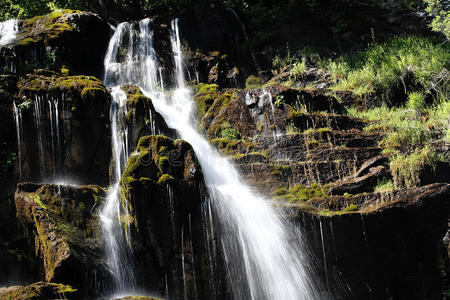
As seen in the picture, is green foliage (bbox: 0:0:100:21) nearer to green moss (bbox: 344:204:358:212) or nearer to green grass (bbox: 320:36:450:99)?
green grass (bbox: 320:36:450:99)

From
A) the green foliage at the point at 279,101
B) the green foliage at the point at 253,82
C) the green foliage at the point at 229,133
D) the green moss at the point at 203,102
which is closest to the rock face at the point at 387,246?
the green foliage at the point at 229,133

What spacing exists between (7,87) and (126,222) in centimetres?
450

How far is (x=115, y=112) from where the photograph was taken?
8.48 metres

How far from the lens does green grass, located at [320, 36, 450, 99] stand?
10.3 meters

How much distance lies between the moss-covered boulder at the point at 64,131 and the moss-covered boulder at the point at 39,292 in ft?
10.7

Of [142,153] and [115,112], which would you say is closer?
[142,153]

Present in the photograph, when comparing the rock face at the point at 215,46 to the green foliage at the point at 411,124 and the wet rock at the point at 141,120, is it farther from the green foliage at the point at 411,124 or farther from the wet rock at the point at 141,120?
the green foliage at the point at 411,124

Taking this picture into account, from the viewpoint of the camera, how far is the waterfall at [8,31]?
36.8 ft

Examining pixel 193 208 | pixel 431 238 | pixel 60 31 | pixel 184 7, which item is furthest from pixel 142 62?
pixel 431 238

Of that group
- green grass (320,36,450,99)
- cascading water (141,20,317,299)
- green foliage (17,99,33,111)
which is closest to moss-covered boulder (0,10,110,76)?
green foliage (17,99,33,111)

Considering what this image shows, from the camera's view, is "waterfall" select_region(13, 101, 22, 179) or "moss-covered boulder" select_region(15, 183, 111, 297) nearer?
"moss-covered boulder" select_region(15, 183, 111, 297)

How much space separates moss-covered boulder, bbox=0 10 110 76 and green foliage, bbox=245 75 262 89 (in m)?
4.71

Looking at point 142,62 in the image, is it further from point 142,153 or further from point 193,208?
point 193,208

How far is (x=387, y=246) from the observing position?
627 cm
